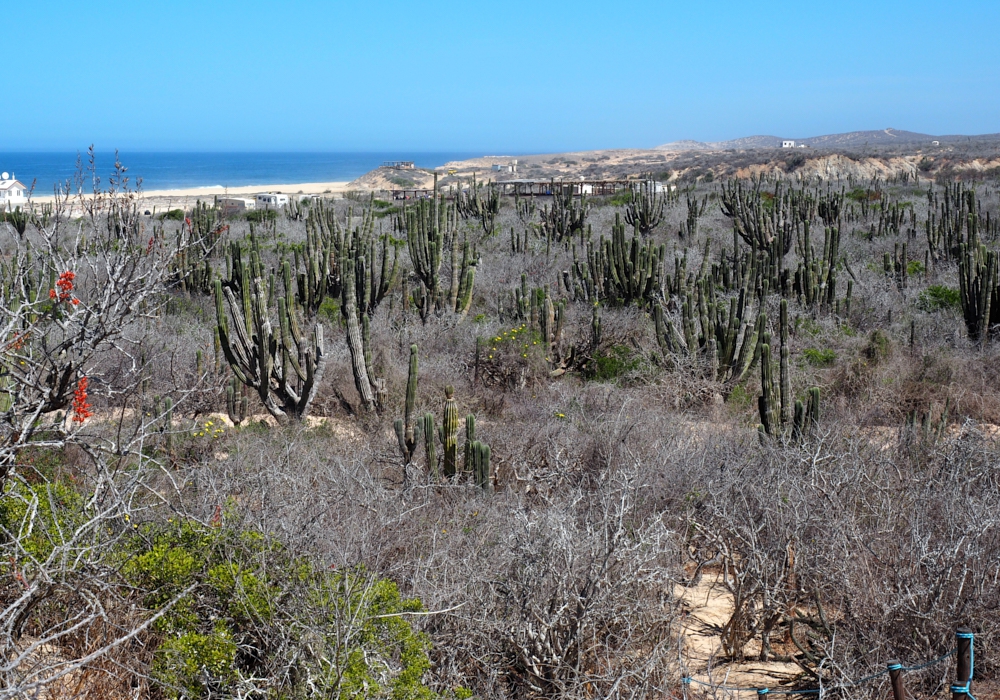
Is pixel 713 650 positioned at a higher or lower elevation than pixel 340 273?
lower

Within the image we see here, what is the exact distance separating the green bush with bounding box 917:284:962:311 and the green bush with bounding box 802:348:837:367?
10.3ft

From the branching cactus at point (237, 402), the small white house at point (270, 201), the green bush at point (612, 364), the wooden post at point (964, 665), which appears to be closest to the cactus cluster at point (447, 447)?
the branching cactus at point (237, 402)

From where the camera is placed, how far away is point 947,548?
4629 millimetres

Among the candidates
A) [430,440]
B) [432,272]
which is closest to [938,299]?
[432,272]

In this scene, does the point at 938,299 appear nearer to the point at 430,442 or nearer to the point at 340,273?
the point at 340,273

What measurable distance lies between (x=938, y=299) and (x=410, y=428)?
9.64 m

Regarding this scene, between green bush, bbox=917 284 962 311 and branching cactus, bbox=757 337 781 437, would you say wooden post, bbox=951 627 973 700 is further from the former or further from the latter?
green bush, bbox=917 284 962 311

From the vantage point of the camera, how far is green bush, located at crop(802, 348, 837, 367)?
11.0m

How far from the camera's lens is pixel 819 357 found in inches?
439

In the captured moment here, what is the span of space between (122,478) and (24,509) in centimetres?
82

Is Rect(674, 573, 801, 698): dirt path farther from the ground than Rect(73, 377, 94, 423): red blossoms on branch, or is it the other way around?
Rect(73, 377, 94, 423): red blossoms on branch

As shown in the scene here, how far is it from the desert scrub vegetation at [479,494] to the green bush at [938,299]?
0.19m

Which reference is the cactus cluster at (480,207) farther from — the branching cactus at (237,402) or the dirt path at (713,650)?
the dirt path at (713,650)

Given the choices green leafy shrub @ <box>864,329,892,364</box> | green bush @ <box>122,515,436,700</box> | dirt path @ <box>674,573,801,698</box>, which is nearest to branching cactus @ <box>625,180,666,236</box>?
green leafy shrub @ <box>864,329,892,364</box>
